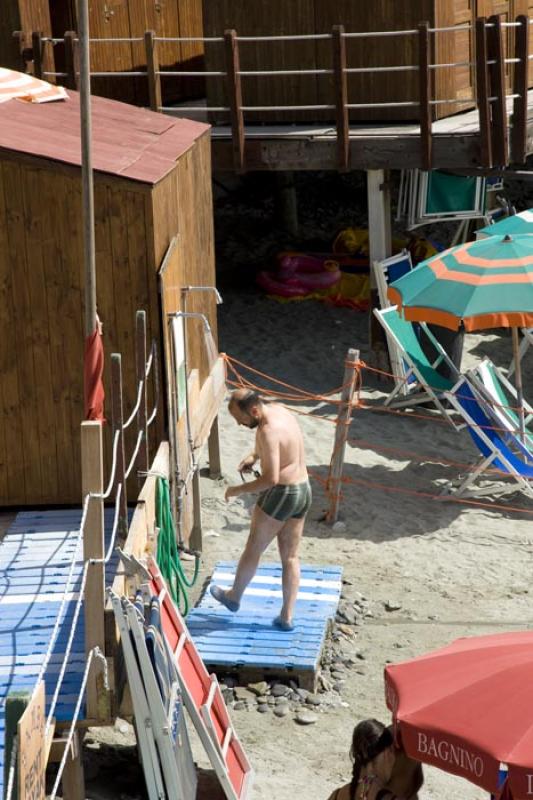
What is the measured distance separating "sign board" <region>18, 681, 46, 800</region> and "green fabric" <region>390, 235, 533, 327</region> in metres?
6.12

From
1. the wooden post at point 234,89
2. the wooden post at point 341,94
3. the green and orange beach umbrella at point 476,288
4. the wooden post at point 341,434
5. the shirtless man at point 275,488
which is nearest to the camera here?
the shirtless man at point 275,488

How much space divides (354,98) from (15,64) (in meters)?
3.71

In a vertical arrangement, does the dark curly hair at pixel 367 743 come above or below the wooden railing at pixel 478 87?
below

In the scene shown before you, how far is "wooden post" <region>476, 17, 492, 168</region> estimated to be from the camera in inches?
474

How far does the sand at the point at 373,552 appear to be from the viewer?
6945 millimetres

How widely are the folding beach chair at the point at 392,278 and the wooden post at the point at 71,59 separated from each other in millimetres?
3507

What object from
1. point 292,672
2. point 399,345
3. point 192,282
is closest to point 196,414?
point 192,282

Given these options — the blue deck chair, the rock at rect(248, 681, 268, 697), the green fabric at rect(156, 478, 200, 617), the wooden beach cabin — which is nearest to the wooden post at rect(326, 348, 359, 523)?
the blue deck chair

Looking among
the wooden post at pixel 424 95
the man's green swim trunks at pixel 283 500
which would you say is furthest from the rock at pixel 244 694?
the wooden post at pixel 424 95

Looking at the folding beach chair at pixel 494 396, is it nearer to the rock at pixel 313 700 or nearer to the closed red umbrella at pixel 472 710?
the rock at pixel 313 700

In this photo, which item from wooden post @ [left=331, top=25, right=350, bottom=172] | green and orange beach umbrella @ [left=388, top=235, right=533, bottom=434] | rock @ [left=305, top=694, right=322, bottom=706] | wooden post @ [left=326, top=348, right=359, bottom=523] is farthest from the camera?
→ wooden post @ [left=331, top=25, right=350, bottom=172]

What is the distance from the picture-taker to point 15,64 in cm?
1469

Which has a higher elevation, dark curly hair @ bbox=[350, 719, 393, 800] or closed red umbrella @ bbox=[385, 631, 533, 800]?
closed red umbrella @ bbox=[385, 631, 533, 800]

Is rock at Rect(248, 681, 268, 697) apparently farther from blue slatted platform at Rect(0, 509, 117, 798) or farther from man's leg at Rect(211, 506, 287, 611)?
blue slatted platform at Rect(0, 509, 117, 798)
